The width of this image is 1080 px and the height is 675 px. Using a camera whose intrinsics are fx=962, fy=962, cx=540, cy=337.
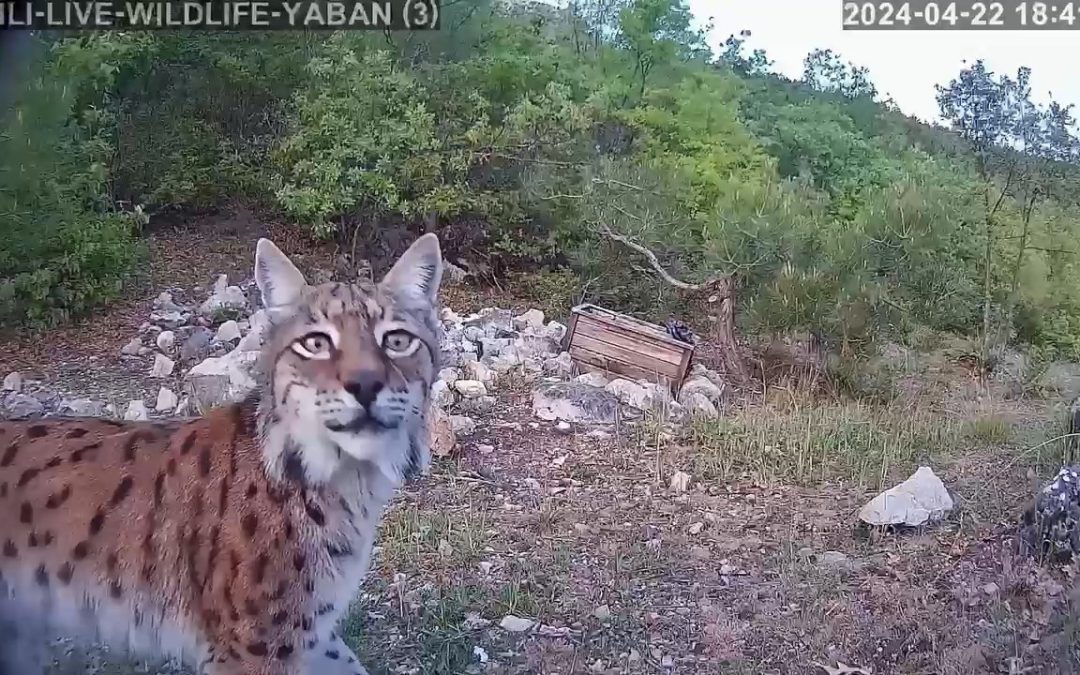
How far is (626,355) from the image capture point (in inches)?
74.6

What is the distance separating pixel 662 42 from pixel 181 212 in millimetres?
921

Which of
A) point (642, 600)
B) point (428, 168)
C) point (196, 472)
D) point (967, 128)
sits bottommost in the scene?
point (642, 600)

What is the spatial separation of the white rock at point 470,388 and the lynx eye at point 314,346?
0.67 meters

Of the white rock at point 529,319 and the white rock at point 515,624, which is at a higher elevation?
the white rock at point 529,319

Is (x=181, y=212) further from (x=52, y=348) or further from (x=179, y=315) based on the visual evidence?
(x=52, y=348)

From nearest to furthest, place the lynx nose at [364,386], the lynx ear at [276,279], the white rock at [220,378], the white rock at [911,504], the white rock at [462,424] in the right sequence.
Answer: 1. the lynx nose at [364,386]
2. the lynx ear at [276,279]
3. the white rock at [220,378]
4. the white rock at [911,504]
5. the white rock at [462,424]

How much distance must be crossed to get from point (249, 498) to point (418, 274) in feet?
1.17

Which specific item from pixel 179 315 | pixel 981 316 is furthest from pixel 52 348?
pixel 981 316

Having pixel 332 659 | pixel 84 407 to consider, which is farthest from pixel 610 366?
pixel 84 407

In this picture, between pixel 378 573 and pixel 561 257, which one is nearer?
pixel 378 573

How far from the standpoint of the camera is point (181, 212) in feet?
5.42

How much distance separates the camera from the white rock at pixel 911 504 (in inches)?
66.6

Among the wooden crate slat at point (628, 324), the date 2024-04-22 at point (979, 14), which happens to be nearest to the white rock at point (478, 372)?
the wooden crate slat at point (628, 324)

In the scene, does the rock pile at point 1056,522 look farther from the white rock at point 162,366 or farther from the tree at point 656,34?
the white rock at point 162,366
